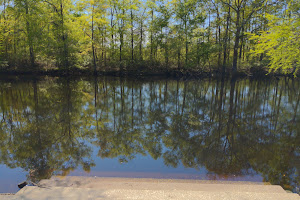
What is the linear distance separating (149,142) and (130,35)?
28.3m

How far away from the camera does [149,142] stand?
21.4 ft

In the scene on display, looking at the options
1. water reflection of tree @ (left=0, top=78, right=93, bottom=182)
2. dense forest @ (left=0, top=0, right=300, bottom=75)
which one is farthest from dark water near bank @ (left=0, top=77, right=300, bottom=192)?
dense forest @ (left=0, top=0, right=300, bottom=75)

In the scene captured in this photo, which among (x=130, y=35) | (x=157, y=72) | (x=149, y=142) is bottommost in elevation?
(x=149, y=142)

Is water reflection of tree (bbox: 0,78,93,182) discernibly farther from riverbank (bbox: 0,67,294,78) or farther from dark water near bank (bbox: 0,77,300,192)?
riverbank (bbox: 0,67,294,78)

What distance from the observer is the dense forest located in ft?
89.6

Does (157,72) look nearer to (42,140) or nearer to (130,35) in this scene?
(130,35)

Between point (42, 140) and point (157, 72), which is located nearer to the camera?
point (42, 140)

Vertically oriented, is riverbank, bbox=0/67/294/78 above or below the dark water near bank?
above

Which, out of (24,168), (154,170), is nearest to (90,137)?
(24,168)

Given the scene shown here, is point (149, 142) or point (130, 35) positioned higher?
point (130, 35)

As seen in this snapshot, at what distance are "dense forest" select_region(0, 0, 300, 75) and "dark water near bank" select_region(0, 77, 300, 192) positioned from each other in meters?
19.0

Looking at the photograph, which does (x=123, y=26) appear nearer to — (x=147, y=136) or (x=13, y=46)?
(x=13, y=46)

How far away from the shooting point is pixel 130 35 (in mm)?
32438

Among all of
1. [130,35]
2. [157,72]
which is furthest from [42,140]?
[130,35]
